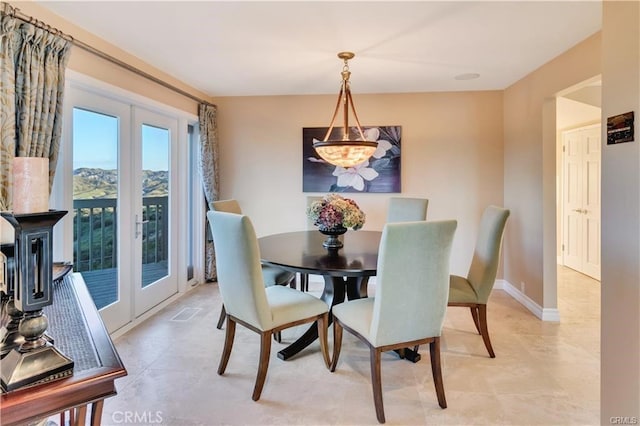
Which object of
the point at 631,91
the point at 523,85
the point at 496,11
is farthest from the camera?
the point at 523,85

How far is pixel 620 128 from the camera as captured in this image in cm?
147

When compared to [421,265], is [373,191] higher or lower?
higher

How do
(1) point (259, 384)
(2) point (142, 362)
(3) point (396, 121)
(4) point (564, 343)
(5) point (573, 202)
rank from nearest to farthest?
1. (1) point (259, 384)
2. (2) point (142, 362)
3. (4) point (564, 343)
4. (3) point (396, 121)
5. (5) point (573, 202)

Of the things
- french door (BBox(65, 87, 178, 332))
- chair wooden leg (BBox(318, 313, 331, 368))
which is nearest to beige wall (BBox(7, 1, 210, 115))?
french door (BBox(65, 87, 178, 332))

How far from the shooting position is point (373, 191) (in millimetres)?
4574

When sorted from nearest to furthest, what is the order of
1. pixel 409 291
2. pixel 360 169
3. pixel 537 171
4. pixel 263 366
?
pixel 409 291
pixel 263 366
pixel 537 171
pixel 360 169

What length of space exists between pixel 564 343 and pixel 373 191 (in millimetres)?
2481

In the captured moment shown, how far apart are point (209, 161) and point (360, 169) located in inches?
73.9

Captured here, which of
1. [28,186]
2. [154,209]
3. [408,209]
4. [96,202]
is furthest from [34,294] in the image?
[408,209]

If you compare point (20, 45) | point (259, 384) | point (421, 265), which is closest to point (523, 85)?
point (421, 265)

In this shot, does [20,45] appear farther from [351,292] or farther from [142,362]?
[351,292]

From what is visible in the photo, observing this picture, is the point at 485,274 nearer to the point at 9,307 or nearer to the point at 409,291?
the point at 409,291

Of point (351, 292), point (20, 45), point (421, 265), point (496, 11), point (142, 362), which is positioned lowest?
point (142, 362)

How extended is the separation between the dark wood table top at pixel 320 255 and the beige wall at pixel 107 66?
177 cm
